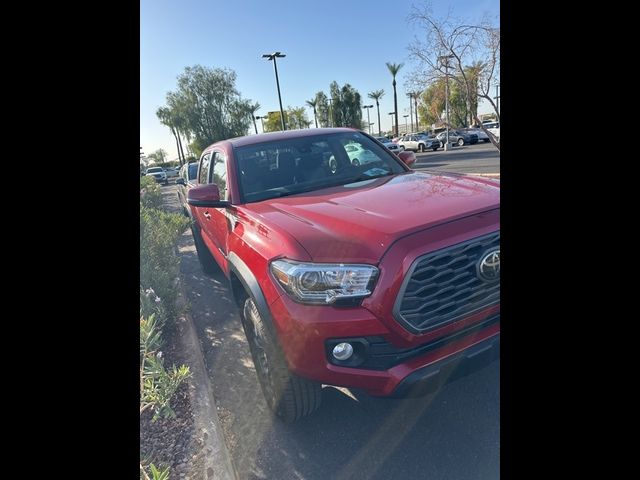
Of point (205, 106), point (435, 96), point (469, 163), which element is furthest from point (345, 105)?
point (435, 96)

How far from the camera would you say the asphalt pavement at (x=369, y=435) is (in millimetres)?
1937

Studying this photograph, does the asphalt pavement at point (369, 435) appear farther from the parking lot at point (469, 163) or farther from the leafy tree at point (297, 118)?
the leafy tree at point (297, 118)

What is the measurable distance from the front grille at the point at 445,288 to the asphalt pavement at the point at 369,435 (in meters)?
0.82

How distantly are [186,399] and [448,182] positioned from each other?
233cm

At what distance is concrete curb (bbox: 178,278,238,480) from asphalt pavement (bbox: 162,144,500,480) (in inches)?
3.2

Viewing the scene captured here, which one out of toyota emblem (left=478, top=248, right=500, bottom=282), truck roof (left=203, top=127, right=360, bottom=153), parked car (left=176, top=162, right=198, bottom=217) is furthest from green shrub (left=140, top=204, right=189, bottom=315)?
toyota emblem (left=478, top=248, right=500, bottom=282)

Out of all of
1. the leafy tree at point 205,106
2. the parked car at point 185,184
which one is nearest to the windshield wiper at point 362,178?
the parked car at point 185,184

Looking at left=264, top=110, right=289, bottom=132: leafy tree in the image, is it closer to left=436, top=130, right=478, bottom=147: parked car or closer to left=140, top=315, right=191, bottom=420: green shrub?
left=436, top=130, right=478, bottom=147: parked car

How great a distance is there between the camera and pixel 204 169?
4.46 m

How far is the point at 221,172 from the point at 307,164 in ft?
2.80

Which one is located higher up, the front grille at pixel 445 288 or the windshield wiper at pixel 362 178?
the windshield wiper at pixel 362 178

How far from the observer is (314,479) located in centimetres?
192
